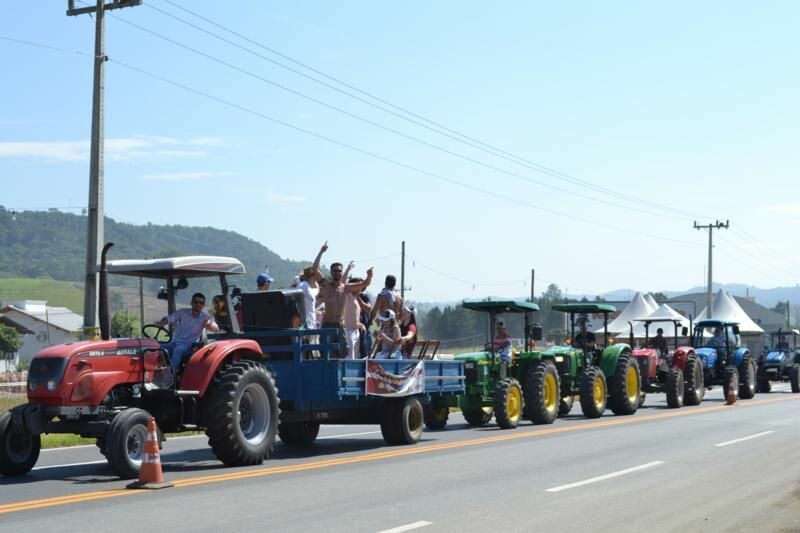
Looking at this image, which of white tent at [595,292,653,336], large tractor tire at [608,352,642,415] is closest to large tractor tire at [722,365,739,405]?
large tractor tire at [608,352,642,415]

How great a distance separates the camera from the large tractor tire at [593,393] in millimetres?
23438

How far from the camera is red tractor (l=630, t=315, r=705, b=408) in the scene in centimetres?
2764

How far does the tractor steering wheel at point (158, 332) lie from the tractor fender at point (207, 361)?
1.70 ft

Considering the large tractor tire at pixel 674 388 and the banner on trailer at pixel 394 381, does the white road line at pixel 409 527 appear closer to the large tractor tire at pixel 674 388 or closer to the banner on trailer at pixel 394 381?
the banner on trailer at pixel 394 381

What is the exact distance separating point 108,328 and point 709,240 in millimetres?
70175

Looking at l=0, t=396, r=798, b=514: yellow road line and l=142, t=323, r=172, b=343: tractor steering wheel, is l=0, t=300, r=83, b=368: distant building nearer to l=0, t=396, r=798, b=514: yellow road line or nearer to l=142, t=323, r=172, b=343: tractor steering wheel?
l=0, t=396, r=798, b=514: yellow road line

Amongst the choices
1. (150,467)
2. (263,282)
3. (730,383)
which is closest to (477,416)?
(263,282)

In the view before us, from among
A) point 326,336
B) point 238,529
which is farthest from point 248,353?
point 238,529

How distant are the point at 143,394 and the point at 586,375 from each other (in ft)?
42.3

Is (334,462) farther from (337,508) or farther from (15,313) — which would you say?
(15,313)

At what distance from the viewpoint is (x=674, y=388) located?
27.5m

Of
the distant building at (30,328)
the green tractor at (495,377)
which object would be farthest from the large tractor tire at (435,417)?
the distant building at (30,328)

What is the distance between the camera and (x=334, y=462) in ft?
46.7

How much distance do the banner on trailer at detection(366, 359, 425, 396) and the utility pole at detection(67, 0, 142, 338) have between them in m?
9.09
